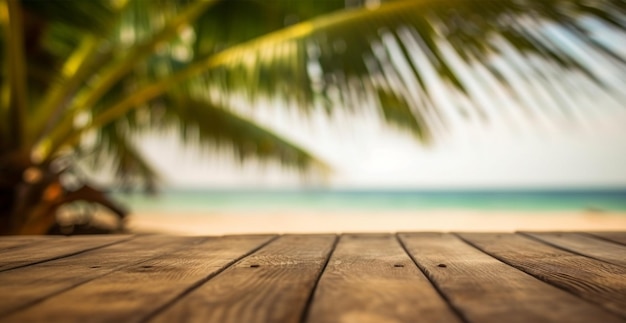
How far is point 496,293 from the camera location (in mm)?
750

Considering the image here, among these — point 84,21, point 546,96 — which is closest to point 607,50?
point 546,96

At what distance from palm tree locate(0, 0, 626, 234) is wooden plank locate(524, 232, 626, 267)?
1.75ft

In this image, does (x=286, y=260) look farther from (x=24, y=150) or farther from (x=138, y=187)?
(x=138, y=187)

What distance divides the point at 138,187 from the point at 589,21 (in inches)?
156

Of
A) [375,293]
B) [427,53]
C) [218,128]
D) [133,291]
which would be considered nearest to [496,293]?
[375,293]

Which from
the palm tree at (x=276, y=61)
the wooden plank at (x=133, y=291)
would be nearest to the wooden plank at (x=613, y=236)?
the palm tree at (x=276, y=61)

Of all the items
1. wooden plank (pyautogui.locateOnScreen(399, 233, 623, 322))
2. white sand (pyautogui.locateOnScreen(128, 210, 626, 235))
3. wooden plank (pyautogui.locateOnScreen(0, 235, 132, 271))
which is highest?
white sand (pyautogui.locateOnScreen(128, 210, 626, 235))

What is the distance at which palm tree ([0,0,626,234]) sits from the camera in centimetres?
183

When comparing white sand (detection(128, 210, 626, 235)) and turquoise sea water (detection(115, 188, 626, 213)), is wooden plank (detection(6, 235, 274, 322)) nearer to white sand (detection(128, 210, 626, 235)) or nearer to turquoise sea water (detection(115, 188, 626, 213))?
white sand (detection(128, 210, 626, 235))

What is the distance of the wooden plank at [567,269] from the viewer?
0.74 m

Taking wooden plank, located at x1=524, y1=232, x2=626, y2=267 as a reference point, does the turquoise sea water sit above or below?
above

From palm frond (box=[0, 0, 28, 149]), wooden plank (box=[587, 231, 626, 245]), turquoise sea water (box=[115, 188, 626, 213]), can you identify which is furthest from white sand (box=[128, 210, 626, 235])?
turquoise sea water (box=[115, 188, 626, 213])

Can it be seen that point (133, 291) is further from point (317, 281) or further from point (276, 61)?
point (276, 61)

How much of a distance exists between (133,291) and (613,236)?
4.14ft
